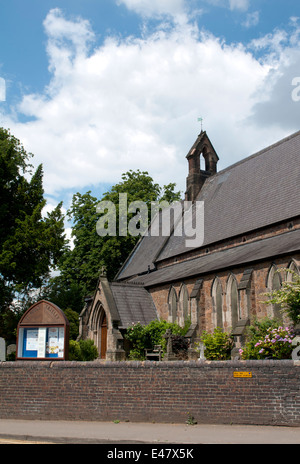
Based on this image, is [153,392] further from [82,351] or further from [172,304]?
[172,304]

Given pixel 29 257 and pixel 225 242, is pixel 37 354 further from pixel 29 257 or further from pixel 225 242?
pixel 225 242

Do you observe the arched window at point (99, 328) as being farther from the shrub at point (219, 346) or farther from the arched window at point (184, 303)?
the shrub at point (219, 346)

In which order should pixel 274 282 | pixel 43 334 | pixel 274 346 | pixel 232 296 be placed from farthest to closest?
pixel 232 296 → pixel 274 282 → pixel 43 334 → pixel 274 346

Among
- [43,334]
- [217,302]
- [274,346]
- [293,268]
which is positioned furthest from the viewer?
[217,302]

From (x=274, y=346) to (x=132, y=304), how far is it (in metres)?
14.1

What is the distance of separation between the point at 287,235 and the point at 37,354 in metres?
12.5

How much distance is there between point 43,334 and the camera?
1391cm

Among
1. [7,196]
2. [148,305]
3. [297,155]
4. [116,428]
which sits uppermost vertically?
[297,155]

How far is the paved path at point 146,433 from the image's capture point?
8637mm

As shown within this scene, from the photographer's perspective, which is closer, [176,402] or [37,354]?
[176,402]

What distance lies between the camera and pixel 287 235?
2081cm

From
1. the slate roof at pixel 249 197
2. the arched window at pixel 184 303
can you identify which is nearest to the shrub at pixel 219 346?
the arched window at pixel 184 303

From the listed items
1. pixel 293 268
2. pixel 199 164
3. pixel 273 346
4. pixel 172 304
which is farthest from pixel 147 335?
pixel 199 164
